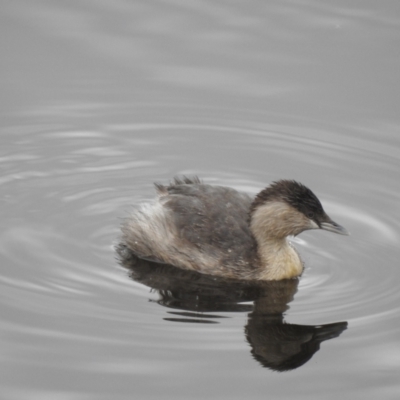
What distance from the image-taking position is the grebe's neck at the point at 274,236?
8875 millimetres

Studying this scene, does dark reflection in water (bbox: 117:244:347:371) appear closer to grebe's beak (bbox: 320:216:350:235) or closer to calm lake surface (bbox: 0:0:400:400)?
calm lake surface (bbox: 0:0:400:400)

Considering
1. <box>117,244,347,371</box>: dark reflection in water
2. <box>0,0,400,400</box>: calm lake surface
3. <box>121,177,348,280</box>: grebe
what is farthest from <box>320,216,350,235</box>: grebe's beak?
<box>117,244,347,371</box>: dark reflection in water

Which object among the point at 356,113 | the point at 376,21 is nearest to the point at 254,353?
the point at 356,113

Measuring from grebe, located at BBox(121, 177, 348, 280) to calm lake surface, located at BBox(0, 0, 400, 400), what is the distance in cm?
20

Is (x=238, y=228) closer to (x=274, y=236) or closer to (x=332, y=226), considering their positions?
(x=274, y=236)

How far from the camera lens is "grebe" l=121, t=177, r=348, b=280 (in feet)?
29.1

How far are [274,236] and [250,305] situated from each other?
871 mm

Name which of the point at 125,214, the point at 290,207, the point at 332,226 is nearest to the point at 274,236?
the point at 290,207

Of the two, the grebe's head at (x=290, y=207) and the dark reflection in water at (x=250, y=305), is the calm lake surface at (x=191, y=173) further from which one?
the grebe's head at (x=290, y=207)

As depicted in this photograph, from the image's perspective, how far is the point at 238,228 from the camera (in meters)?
8.91

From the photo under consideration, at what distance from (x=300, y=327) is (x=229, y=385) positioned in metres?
1.09

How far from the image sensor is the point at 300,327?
7.96 metres

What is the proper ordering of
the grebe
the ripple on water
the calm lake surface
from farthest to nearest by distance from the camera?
the grebe
the ripple on water
the calm lake surface

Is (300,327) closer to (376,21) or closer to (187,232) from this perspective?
(187,232)
